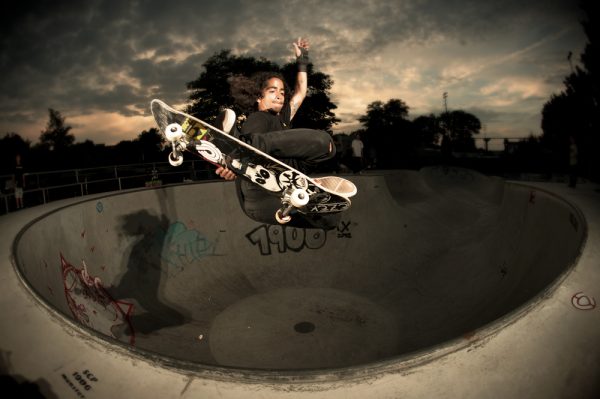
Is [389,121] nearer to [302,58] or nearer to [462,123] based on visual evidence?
[462,123]

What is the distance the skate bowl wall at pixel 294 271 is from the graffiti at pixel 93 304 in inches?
1.1

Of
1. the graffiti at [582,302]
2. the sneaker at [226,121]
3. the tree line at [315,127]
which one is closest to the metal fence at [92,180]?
the tree line at [315,127]

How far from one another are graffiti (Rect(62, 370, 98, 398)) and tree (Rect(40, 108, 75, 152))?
63.0 m

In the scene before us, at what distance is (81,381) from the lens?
2045 millimetres

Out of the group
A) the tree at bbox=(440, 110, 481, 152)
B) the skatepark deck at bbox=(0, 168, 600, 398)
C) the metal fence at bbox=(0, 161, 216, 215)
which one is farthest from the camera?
the tree at bbox=(440, 110, 481, 152)

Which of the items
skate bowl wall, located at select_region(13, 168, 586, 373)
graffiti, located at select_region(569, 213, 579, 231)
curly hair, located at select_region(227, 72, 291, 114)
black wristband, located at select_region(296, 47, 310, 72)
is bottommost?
skate bowl wall, located at select_region(13, 168, 586, 373)

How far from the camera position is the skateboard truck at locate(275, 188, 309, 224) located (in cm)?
357

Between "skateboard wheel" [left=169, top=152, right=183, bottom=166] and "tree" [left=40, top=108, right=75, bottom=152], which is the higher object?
"tree" [left=40, top=108, right=75, bottom=152]

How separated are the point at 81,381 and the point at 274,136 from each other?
113 inches

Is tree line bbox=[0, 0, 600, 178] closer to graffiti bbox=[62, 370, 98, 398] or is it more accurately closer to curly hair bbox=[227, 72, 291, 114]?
curly hair bbox=[227, 72, 291, 114]

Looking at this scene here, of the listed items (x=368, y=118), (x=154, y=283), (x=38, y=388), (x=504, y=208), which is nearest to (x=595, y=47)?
(x=504, y=208)

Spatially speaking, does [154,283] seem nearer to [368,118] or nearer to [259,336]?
[259,336]

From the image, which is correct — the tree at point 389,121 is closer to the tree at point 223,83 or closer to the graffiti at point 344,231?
the tree at point 223,83

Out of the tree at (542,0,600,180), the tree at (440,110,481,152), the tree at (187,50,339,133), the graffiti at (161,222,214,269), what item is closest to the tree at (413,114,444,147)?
the tree at (440,110,481,152)
